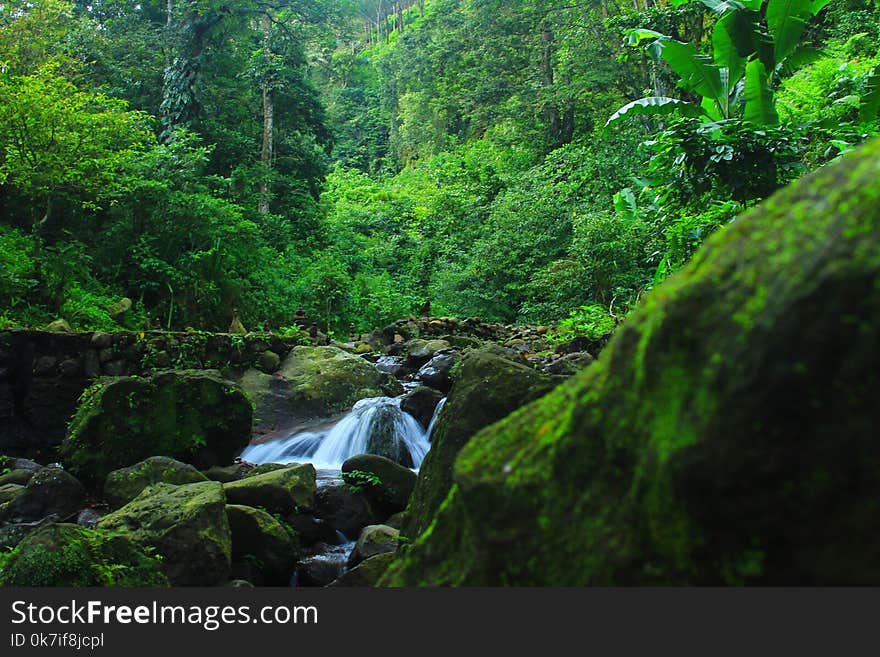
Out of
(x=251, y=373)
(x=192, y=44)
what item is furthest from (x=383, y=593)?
(x=192, y=44)

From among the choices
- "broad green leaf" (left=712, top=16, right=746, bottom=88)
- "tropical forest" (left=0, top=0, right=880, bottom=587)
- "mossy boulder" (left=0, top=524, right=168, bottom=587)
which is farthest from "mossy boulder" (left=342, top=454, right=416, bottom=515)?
"broad green leaf" (left=712, top=16, right=746, bottom=88)

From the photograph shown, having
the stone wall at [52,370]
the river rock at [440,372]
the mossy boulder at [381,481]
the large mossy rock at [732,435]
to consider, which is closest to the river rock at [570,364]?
the river rock at [440,372]

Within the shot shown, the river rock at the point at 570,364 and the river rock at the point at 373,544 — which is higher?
the river rock at the point at 570,364

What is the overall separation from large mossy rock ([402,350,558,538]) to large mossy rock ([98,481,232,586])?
4.20 feet

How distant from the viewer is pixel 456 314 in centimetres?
2003

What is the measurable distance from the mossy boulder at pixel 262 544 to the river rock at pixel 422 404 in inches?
151

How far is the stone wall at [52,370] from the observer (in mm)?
8594

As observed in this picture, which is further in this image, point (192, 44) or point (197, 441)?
point (192, 44)

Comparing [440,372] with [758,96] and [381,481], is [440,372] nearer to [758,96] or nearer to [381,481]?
[381,481]

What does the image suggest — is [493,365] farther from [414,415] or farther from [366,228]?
[366,228]

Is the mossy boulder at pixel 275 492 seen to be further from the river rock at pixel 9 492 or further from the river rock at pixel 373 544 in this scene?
the river rock at pixel 9 492

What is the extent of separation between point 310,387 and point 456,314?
10596 millimetres

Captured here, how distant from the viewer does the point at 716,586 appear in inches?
50.6

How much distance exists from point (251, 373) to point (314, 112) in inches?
587
